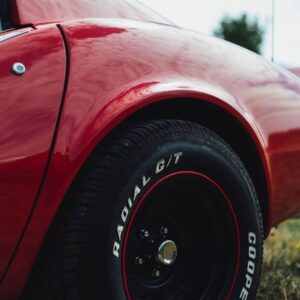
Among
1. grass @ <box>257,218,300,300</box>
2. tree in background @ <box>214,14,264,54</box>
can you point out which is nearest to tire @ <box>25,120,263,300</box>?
grass @ <box>257,218,300,300</box>

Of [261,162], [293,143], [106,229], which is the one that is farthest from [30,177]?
[293,143]

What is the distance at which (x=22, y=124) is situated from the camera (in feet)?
5.01

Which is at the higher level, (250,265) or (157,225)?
(157,225)

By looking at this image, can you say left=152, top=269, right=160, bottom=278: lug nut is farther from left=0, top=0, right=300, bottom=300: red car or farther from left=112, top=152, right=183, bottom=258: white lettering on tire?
left=112, top=152, right=183, bottom=258: white lettering on tire

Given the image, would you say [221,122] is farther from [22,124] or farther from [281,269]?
[281,269]

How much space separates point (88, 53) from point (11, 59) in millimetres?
234

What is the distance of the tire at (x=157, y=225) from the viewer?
1.62 metres

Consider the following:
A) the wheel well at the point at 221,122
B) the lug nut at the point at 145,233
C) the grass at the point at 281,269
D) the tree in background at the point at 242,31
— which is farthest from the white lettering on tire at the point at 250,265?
the tree in background at the point at 242,31

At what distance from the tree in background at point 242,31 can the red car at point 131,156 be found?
39223mm

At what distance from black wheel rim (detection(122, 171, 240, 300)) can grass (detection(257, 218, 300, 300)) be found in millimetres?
722

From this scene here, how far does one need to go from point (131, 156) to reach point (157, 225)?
1.03 feet

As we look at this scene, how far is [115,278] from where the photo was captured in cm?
166

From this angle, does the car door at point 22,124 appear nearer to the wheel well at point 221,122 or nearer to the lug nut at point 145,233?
the wheel well at point 221,122

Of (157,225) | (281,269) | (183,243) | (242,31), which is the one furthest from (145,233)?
(242,31)
